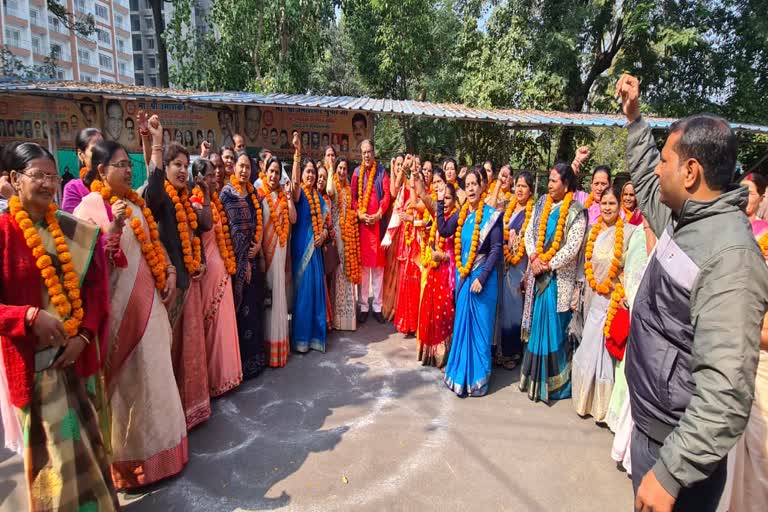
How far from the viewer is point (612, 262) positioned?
3482mm

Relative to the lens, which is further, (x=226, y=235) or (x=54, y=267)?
(x=226, y=235)

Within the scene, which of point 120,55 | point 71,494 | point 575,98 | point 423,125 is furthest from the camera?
point 120,55

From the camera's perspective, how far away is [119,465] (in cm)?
280

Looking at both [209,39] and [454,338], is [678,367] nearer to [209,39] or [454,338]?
[454,338]

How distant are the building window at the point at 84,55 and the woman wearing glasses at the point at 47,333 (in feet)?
168

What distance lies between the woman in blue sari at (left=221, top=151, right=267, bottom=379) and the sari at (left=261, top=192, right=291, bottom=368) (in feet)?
0.34

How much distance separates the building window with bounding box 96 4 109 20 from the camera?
1779 inches

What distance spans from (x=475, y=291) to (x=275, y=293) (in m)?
1.90

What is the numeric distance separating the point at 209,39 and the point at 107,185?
12.8 m

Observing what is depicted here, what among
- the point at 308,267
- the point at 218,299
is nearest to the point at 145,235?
the point at 218,299

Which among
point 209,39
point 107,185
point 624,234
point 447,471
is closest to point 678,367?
point 447,471

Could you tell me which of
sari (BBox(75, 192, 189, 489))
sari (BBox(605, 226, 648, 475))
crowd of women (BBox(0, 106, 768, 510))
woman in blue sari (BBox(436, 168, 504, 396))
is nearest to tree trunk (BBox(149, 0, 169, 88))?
crowd of women (BBox(0, 106, 768, 510))

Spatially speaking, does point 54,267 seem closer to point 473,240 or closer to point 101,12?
point 473,240

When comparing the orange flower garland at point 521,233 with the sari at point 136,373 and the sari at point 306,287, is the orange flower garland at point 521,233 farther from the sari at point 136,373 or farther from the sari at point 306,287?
the sari at point 136,373
